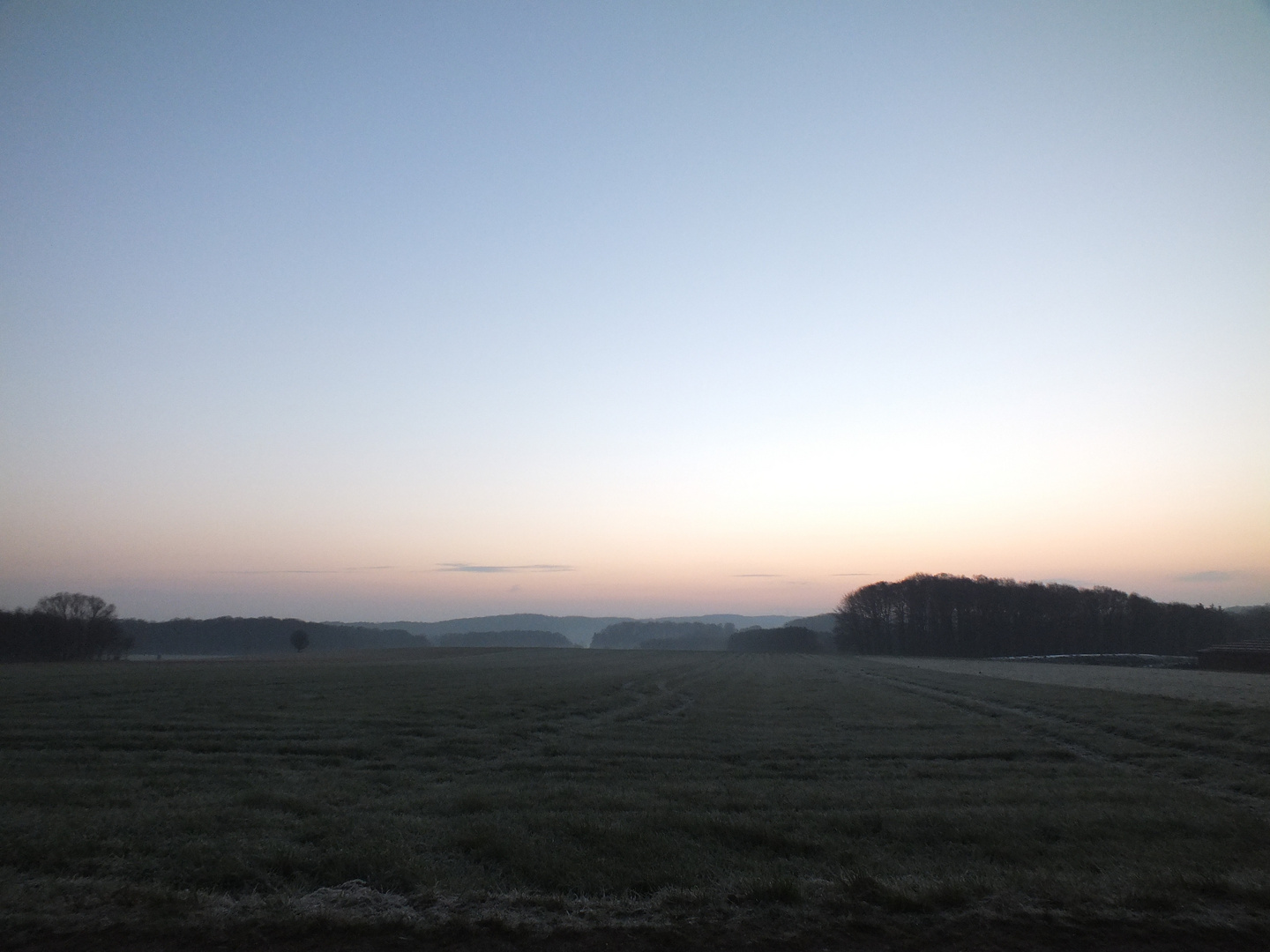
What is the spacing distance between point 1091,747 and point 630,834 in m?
15.5

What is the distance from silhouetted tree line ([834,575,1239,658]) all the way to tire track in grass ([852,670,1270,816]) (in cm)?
11001

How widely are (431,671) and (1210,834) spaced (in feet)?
162

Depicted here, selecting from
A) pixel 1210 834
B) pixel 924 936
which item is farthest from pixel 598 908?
pixel 1210 834

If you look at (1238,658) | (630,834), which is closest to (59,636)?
(630,834)

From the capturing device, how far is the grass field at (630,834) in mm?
7215

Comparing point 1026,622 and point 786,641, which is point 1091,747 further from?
point 786,641

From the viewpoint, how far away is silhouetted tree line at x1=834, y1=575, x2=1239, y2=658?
128125mm

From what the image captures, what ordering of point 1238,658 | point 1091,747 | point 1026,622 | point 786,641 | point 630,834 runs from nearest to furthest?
point 630,834 < point 1091,747 < point 1238,658 < point 1026,622 < point 786,641

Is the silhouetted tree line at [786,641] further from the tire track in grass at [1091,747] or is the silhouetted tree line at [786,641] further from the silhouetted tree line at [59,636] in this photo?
the tire track in grass at [1091,747]

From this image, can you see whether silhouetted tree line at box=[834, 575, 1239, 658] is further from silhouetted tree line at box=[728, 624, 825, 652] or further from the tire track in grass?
the tire track in grass

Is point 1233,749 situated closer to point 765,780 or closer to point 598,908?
point 765,780

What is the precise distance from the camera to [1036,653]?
12800cm

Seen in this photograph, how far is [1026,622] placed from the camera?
13325cm

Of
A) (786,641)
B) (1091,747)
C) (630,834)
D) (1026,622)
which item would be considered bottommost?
(786,641)
